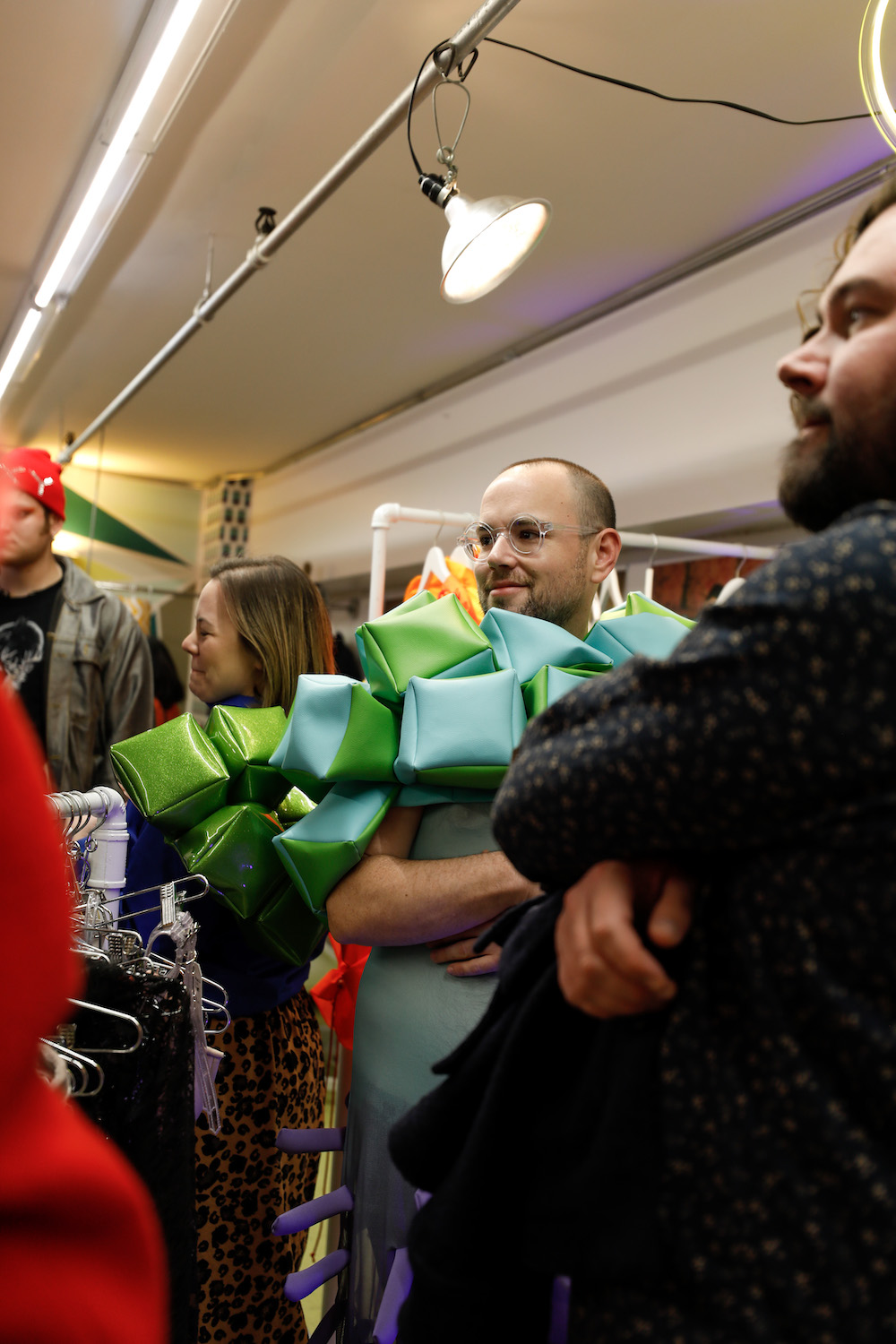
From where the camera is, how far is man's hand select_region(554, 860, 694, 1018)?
0.67 m

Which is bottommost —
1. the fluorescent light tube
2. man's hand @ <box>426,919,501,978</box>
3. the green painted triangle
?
man's hand @ <box>426,919,501,978</box>

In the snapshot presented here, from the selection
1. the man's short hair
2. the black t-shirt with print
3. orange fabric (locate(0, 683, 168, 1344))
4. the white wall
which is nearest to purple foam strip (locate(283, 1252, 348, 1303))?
orange fabric (locate(0, 683, 168, 1344))

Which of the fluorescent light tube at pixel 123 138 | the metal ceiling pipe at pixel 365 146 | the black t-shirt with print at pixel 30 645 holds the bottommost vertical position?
the black t-shirt with print at pixel 30 645

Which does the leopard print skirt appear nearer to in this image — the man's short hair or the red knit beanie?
the man's short hair

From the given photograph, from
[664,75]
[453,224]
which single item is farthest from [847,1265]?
[664,75]

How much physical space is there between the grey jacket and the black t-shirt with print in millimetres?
26

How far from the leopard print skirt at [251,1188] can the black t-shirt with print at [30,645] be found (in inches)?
76.6

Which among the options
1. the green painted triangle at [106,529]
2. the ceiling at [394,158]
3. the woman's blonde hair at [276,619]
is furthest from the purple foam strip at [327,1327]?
the green painted triangle at [106,529]

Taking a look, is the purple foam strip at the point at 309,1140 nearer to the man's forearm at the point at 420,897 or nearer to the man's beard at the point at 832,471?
the man's forearm at the point at 420,897

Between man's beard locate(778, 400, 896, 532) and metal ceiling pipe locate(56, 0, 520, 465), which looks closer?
man's beard locate(778, 400, 896, 532)

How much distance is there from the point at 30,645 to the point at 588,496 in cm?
227

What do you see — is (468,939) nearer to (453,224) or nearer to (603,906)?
(603,906)

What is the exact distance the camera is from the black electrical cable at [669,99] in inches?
115

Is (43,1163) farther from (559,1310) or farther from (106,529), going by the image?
(106,529)
